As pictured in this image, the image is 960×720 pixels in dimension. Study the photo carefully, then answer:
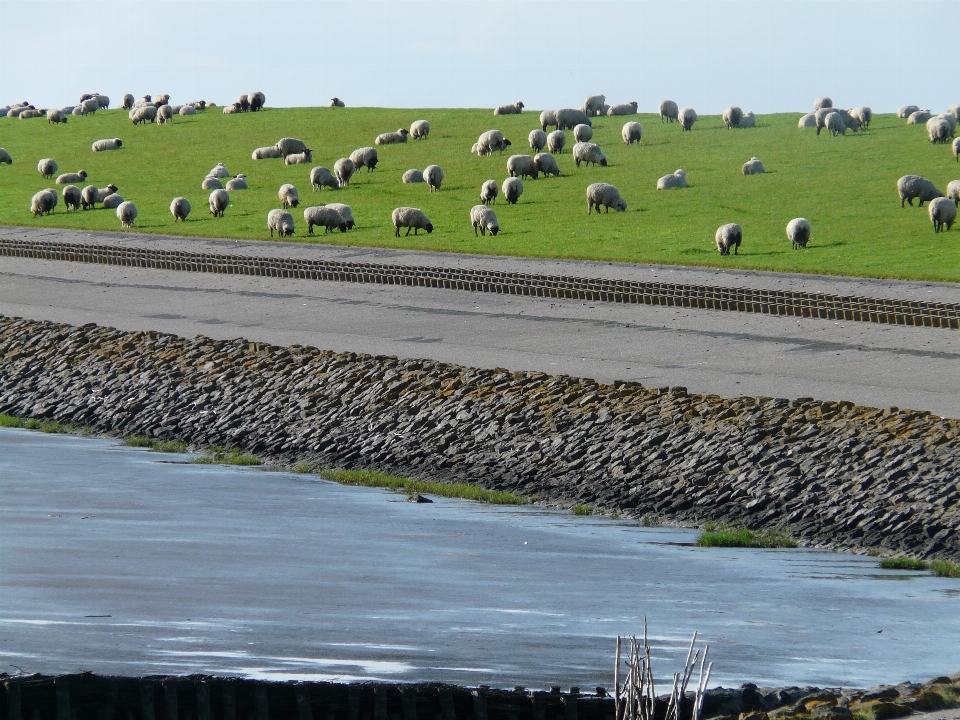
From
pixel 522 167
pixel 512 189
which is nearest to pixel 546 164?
pixel 522 167

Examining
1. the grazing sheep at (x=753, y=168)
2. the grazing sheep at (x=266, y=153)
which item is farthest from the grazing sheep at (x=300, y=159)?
the grazing sheep at (x=753, y=168)

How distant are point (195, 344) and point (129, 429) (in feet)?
15.2

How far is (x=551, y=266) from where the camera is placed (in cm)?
4988

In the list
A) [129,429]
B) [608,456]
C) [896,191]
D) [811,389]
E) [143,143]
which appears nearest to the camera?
[608,456]

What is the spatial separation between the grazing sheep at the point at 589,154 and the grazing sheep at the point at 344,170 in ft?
38.1

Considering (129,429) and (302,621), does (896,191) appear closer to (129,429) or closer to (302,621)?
(129,429)

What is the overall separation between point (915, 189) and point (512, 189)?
17664 millimetres

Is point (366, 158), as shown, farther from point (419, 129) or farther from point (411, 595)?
point (411, 595)

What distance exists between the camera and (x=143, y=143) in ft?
340

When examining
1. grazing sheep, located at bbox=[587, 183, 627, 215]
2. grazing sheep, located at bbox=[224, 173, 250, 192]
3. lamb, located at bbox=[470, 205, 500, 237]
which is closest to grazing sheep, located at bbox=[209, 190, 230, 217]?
grazing sheep, located at bbox=[224, 173, 250, 192]

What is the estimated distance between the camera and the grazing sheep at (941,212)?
5403 centimetres

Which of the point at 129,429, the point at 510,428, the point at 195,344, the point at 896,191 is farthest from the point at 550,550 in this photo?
the point at 896,191

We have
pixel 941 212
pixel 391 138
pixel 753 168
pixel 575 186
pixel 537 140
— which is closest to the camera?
A: pixel 941 212

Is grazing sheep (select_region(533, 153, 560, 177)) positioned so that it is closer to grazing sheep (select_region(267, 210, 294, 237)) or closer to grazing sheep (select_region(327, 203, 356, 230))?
grazing sheep (select_region(327, 203, 356, 230))
